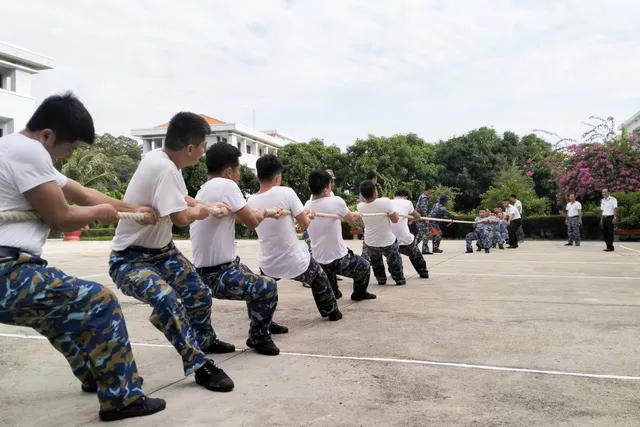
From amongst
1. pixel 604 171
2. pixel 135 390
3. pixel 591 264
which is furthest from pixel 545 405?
pixel 604 171

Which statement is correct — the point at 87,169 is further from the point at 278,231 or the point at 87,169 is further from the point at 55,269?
the point at 55,269

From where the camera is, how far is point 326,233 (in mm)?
6055

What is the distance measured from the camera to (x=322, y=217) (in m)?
6.12

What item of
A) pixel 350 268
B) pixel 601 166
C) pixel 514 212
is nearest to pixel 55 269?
pixel 350 268

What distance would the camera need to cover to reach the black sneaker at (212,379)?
3.27 metres

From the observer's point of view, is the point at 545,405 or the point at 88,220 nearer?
the point at 88,220

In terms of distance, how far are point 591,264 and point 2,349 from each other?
10347 millimetres

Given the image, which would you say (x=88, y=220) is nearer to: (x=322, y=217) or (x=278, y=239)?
(x=278, y=239)

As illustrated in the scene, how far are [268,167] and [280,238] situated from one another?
640mm

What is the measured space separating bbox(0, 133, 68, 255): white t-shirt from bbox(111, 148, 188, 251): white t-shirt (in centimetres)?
69

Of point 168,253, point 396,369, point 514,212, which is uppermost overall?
point 514,212

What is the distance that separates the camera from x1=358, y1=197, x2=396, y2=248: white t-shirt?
7684 millimetres

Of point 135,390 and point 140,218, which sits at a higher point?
point 140,218

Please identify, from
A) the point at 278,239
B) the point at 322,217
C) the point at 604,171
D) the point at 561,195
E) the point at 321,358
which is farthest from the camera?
the point at 561,195
